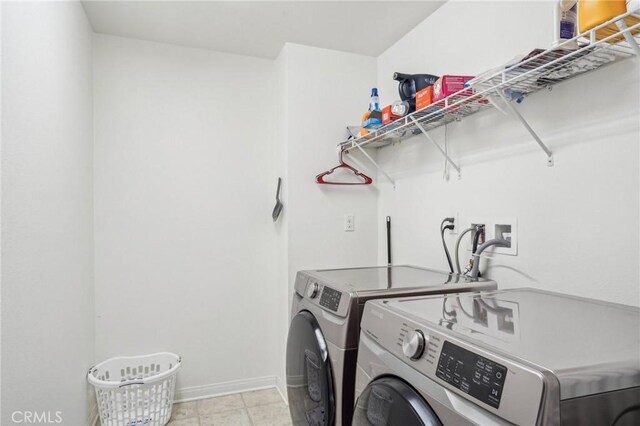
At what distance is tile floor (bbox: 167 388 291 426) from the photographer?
2248mm

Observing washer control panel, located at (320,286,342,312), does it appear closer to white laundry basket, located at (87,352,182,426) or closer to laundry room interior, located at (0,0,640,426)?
laundry room interior, located at (0,0,640,426)

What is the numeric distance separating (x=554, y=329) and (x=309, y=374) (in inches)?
39.6

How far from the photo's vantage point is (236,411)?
7.80 ft

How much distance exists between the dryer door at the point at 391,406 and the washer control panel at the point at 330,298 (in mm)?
401

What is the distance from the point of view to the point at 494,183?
1674mm

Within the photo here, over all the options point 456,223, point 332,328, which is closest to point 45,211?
point 332,328

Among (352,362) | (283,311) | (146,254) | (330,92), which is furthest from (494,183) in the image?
(146,254)

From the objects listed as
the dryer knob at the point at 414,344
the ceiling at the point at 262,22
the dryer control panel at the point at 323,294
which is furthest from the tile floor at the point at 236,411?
the ceiling at the point at 262,22

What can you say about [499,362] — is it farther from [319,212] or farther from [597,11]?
[319,212]

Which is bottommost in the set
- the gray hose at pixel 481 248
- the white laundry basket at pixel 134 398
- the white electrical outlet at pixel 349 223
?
the white laundry basket at pixel 134 398

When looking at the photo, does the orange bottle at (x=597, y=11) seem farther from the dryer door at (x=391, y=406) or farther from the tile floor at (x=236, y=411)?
the tile floor at (x=236, y=411)

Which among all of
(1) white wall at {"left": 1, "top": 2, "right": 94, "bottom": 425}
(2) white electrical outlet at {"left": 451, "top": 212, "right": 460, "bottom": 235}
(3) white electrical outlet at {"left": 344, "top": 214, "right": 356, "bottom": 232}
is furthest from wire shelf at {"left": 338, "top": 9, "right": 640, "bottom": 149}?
(1) white wall at {"left": 1, "top": 2, "right": 94, "bottom": 425}

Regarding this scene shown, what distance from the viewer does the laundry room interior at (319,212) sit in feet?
3.32

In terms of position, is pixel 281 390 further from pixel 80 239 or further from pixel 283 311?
pixel 80 239
